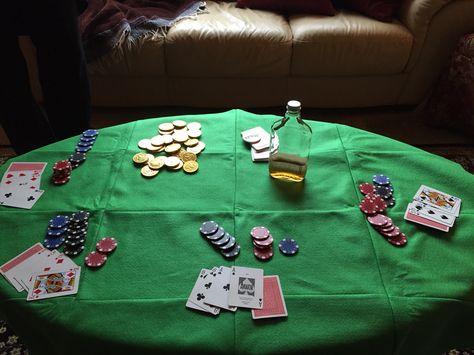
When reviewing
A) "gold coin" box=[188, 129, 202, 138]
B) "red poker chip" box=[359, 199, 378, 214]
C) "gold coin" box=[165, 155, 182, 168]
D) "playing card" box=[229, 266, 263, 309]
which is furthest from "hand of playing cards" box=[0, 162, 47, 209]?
"red poker chip" box=[359, 199, 378, 214]

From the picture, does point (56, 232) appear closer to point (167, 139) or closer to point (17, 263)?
point (17, 263)

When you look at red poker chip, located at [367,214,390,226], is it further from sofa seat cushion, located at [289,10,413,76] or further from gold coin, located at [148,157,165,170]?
sofa seat cushion, located at [289,10,413,76]

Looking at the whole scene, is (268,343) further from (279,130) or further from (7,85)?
(7,85)

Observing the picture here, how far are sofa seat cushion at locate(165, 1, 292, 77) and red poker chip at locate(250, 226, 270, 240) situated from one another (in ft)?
4.38

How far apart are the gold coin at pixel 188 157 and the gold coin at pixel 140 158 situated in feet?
0.38

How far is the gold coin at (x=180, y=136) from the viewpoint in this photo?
1383 mm

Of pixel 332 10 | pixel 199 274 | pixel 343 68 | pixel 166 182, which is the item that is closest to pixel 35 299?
pixel 199 274

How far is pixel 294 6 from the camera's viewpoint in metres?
2.35

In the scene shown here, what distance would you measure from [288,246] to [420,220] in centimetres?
38

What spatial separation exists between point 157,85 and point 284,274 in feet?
5.30

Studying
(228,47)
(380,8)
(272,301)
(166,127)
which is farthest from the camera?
(380,8)

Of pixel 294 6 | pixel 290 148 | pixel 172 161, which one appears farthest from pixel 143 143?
pixel 294 6

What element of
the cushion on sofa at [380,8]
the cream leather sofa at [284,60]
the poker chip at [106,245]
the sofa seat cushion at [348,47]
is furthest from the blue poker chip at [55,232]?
the cushion on sofa at [380,8]

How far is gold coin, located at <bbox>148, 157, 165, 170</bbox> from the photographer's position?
4.18ft
